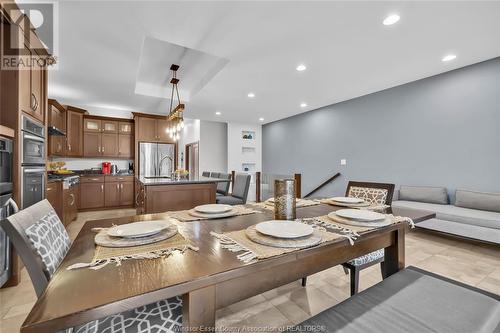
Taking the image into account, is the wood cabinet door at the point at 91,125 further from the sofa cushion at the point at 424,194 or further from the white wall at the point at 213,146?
the sofa cushion at the point at 424,194

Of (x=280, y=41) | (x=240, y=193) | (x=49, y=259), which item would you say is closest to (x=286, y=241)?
(x=49, y=259)

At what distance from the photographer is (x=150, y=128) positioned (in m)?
5.62

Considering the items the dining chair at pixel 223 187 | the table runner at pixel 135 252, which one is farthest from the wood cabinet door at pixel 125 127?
the table runner at pixel 135 252

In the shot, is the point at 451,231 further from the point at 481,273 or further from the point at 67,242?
the point at 67,242

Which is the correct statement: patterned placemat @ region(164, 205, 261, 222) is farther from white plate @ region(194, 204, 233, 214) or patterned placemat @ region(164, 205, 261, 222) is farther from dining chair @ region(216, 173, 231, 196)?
dining chair @ region(216, 173, 231, 196)

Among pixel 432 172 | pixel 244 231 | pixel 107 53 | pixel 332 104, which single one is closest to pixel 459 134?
pixel 432 172

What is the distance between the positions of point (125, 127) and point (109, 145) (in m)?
0.59

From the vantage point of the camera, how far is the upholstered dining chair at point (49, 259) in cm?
67

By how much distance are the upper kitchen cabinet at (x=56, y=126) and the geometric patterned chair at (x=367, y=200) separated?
15.1 ft

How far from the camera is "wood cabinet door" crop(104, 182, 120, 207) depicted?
5.02m

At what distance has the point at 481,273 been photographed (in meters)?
2.13

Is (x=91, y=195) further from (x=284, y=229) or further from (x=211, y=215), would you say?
(x=284, y=229)

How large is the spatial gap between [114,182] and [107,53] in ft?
10.7

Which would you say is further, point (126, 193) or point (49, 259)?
point (126, 193)
